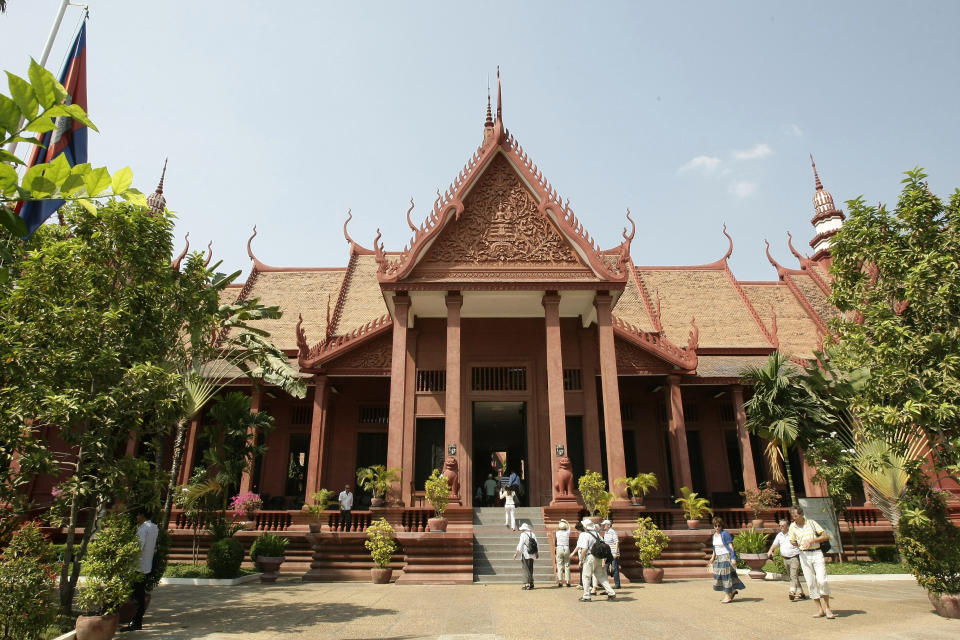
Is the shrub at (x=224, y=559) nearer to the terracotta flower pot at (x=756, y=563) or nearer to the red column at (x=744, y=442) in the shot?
the terracotta flower pot at (x=756, y=563)

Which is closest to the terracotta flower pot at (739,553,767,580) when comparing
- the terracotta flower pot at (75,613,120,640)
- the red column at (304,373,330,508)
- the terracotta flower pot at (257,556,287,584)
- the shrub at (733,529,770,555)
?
the shrub at (733,529,770,555)

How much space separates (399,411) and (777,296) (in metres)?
16.0

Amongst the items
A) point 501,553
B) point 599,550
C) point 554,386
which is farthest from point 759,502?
point 599,550

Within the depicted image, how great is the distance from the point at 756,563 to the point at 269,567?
951 centimetres

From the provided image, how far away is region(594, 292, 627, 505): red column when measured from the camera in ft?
39.8

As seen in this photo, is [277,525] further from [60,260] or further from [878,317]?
[878,317]

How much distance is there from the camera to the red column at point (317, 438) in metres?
14.1

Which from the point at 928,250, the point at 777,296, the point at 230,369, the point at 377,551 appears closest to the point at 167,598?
the point at 377,551

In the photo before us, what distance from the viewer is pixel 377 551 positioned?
10398 millimetres

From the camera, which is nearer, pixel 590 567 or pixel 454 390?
pixel 590 567

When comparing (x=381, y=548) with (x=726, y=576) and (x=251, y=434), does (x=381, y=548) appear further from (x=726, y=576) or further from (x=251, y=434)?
(x=726, y=576)

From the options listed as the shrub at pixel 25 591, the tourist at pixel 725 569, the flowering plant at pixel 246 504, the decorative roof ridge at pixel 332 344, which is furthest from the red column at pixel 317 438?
the tourist at pixel 725 569

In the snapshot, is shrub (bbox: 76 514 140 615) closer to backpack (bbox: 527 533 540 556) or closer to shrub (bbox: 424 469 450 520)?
shrub (bbox: 424 469 450 520)

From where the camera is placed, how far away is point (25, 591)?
497cm
